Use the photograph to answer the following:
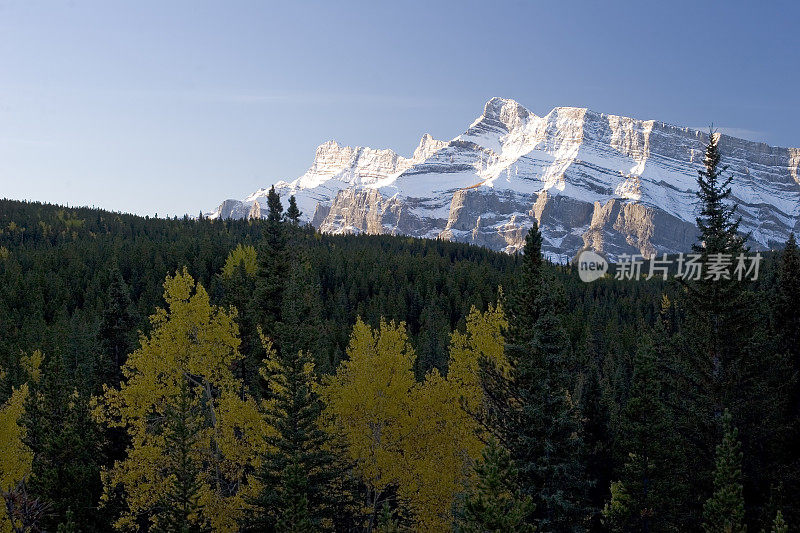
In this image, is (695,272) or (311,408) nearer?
(311,408)

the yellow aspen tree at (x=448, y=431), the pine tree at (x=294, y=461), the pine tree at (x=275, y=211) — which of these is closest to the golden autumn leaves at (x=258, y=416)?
the yellow aspen tree at (x=448, y=431)

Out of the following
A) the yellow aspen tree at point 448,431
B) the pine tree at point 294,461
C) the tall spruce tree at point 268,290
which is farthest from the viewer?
the tall spruce tree at point 268,290

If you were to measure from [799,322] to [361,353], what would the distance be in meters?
22.7

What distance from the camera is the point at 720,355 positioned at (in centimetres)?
2767

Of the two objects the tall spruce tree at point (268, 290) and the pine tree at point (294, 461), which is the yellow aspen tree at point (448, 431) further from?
the tall spruce tree at point (268, 290)

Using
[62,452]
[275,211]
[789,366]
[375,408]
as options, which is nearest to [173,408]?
[375,408]

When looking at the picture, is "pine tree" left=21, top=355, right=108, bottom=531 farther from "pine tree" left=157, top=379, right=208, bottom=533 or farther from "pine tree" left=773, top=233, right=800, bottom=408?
"pine tree" left=773, top=233, right=800, bottom=408

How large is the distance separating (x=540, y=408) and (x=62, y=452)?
93.0 feet

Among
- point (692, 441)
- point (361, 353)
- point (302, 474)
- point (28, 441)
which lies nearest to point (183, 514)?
point (302, 474)

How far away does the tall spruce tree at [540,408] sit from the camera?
23109mm

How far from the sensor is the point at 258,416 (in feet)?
89.3

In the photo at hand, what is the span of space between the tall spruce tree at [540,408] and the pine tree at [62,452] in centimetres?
2235

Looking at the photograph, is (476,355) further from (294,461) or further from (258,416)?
(258,416)

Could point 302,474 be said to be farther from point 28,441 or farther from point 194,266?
point 194,266
